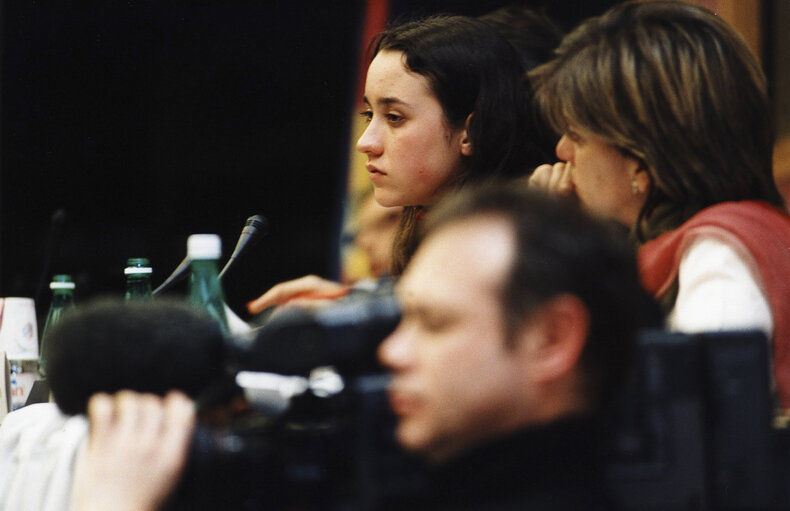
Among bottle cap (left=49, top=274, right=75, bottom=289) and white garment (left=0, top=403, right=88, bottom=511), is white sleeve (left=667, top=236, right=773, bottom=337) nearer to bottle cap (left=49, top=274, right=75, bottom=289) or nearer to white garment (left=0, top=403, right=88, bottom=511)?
white garment (left=0, top=403, right=88, bottom=511)

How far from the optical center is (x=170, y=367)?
86 centimetres

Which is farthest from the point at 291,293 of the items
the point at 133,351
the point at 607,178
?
the point at 133,351

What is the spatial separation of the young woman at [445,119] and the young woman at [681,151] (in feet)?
0.96

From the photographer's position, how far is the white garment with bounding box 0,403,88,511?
1082 millimetres

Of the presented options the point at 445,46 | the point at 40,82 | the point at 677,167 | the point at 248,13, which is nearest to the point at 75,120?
the point at 40,82

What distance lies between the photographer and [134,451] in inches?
32.8

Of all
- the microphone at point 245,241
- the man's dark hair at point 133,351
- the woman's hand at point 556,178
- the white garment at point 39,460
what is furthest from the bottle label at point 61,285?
the man's dark hair at point 133,351

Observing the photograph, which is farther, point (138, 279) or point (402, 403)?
point (138, 279)

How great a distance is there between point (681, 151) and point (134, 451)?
2.62 ft

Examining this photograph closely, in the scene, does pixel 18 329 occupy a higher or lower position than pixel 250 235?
lower

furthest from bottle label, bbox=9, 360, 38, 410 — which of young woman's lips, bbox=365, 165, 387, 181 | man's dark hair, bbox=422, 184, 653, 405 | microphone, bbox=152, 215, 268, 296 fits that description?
man's dark hair, bbox=422, 184, 653, 405

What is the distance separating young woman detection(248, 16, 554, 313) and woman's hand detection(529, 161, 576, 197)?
10 cm

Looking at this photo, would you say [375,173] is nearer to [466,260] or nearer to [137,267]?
[137,267]

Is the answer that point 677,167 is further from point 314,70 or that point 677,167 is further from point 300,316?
point 314,70
